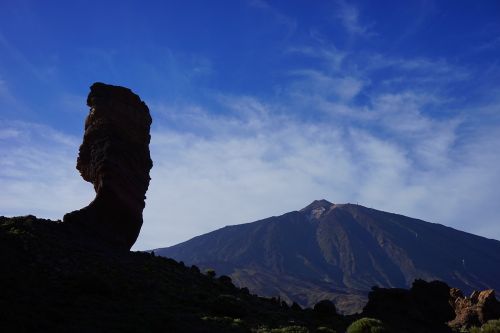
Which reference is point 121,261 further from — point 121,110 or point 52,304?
point 121,110

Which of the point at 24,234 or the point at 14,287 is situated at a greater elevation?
the point at 24,234

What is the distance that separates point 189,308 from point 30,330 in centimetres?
991

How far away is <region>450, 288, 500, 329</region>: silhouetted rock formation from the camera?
46.8 meters

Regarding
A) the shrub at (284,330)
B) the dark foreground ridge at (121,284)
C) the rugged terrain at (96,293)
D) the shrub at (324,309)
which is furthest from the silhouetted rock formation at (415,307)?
the shrub at (284,330)

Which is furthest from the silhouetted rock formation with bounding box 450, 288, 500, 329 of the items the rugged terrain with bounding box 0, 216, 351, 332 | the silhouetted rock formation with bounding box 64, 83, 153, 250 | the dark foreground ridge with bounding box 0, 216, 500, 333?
the silhouetted rock formation with bounding box 64, 83, 153, 250

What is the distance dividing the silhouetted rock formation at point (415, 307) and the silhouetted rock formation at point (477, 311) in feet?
Result: 9.25

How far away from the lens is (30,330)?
59.3ft

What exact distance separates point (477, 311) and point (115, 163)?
37.7m

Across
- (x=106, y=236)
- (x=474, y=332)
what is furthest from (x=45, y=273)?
(x=474, y=332)

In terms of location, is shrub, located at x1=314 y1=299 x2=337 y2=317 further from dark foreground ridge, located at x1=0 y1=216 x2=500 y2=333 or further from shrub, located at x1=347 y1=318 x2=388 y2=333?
shrub, located at x1=347 y1=318 x2=388 y2=333

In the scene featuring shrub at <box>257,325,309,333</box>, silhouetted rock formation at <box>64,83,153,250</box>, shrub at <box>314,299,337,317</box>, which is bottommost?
shrub at <box>257,325,309,333</box>

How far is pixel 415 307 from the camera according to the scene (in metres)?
43.5

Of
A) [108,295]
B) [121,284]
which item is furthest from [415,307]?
[108,295]

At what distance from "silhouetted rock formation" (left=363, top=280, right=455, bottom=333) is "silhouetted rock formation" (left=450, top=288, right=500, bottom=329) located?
2819 mm
